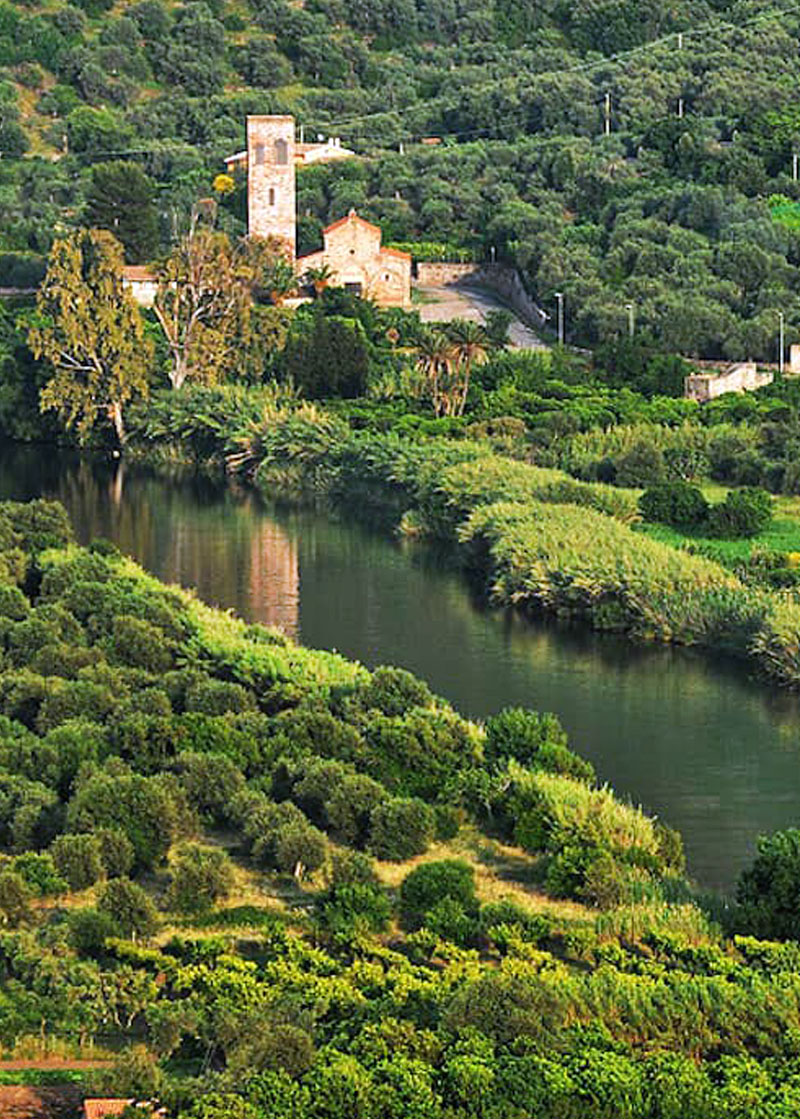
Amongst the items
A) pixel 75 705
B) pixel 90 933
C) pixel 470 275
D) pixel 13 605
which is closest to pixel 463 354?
pixel 470 275

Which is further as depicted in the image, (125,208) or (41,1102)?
(125,208)

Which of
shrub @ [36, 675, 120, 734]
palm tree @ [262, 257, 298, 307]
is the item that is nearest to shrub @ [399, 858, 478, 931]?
shrub @ [36, 675, 120, 734]

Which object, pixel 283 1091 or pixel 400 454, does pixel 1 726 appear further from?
pixel 400 454

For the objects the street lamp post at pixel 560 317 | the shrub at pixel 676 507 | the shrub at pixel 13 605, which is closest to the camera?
the shrub at pixel 13 605

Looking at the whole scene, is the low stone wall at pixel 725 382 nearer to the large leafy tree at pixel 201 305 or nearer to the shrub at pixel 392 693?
the large leafy tree at pixel 201 305

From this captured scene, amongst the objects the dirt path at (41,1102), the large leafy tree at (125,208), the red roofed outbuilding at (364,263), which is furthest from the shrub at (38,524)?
the large leafy tree at (125,208)

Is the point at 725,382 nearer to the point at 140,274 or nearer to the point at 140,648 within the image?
the point at 140,274
